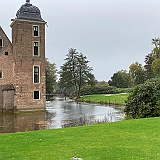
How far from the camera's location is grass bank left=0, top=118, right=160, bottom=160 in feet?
21.1

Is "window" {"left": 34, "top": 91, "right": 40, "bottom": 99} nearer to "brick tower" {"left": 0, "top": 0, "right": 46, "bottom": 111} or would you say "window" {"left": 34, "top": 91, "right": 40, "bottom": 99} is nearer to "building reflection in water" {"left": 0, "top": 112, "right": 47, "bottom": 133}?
"brick tower" {"left": 0, "top": 0, "right": 46, "bottom": 111}

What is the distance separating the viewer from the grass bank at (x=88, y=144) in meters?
6.43

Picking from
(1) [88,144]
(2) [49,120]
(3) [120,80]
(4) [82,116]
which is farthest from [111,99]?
(1) [88,144]

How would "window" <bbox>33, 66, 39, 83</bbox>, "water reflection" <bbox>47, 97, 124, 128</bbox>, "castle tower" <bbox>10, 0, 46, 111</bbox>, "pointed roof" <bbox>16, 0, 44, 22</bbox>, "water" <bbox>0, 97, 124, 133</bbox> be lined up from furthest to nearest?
"window" <bbox>33, 66, 39, 83</bbox>
"pointed roof" <bbox>16, 0, 44, 22</bbox>
"castle tower" <bbox>10, 0, 46, 111</bbox>
"water reflection" <bbox>47, 97, 124, 128</bbox>
"water" <bbox>0, 97, 124, 133</bbox>

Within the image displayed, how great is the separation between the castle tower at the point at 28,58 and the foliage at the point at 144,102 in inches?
502

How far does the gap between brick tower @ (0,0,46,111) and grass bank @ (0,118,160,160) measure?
1719 cm

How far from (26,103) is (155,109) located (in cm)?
1494

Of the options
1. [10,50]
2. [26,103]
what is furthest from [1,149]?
[10,50]

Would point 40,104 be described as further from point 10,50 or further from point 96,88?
point 96,88

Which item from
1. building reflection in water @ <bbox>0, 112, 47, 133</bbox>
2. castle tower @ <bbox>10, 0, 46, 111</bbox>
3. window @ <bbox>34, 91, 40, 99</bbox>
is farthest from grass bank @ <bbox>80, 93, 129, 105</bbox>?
building reflection in water @ <bbox>0, 112, 47, 133</bbox>

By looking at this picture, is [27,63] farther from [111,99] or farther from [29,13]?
[111,99]

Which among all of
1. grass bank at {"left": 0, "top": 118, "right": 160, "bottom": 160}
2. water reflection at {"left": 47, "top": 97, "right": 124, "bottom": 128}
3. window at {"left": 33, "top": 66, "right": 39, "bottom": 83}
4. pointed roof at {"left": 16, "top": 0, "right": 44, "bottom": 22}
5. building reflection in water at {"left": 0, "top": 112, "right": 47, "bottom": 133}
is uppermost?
pointed roof at {"left": 16, "top": 0, "right": 44, "bottom": 22}

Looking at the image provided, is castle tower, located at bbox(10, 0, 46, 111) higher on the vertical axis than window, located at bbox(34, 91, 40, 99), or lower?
higher

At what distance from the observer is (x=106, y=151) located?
6738 mm
